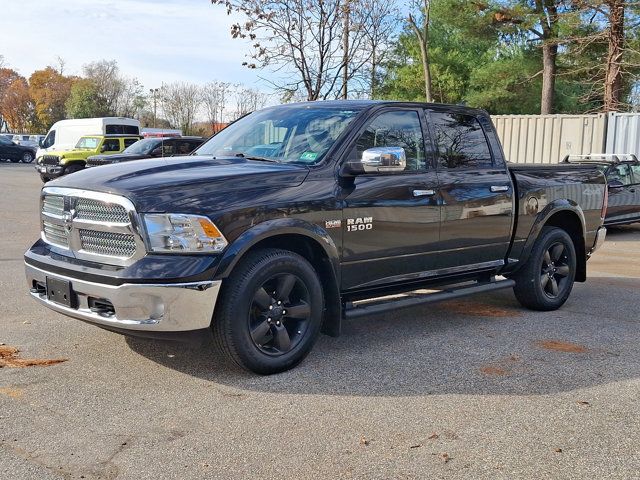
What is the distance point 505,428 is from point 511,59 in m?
27.6

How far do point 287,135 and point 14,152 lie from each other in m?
43.3

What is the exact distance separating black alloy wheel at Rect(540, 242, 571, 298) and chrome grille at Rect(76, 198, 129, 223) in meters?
4.28

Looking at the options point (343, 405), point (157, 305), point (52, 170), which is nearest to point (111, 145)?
point (52, 170)

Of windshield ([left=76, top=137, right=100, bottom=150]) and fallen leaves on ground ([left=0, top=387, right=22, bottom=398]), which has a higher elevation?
windshield ([left=76, top=137, right=100, bottom=150])

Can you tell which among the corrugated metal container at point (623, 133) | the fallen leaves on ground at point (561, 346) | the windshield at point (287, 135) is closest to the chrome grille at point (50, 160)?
the corrugated metal container at point (623, 133)

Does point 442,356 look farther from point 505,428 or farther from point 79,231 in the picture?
point 79,231

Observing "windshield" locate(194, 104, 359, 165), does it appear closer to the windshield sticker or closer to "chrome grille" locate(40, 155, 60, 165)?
the windshield sticker

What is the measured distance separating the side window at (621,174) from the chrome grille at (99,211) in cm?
1122

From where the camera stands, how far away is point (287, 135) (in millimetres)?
5441

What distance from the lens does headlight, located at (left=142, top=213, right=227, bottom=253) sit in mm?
4180

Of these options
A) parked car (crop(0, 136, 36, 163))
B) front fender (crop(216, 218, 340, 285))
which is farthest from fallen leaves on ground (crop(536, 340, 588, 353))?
parked car (crop(0, 136, 36, 163))

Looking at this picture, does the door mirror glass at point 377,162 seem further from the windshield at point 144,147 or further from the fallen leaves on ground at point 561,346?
the windshield at point 144,147

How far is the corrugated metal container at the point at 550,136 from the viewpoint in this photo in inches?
658

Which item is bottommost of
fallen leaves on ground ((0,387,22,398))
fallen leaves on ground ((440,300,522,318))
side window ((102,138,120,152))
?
fallen leaves on ground ((440,300,522,318))
